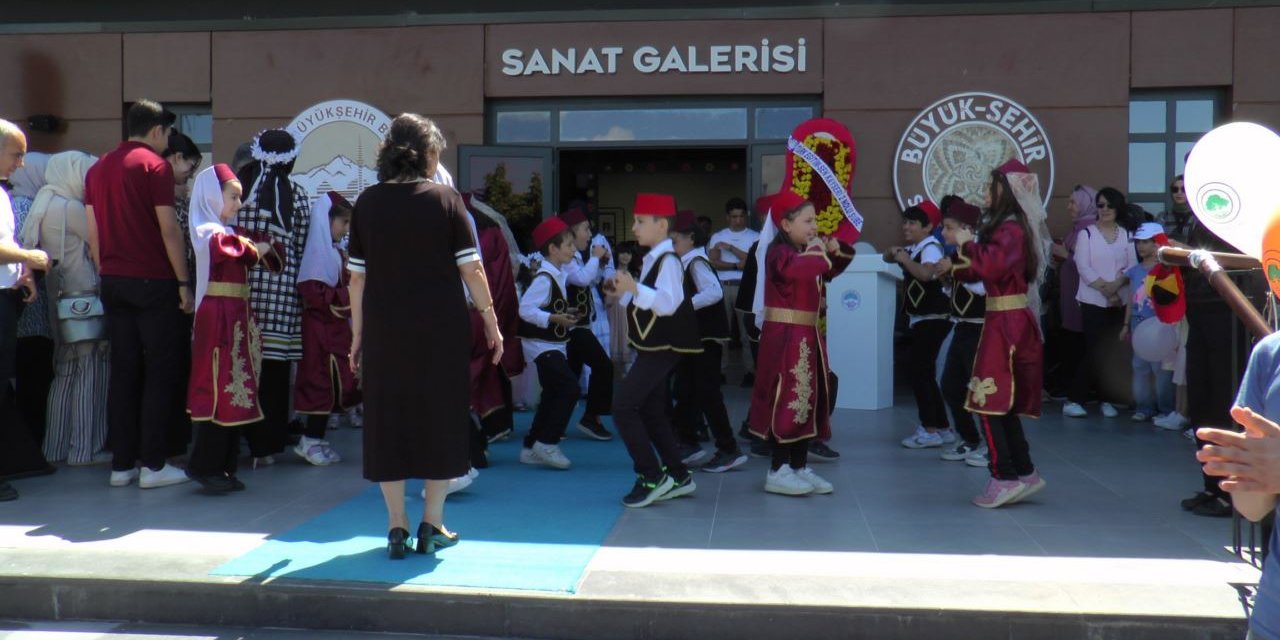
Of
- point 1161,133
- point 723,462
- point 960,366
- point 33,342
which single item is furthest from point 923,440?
point 33,342

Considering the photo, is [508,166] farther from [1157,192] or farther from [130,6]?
[1157,192]

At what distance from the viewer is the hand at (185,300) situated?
6.00 metres

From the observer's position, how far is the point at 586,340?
7531 millimetres

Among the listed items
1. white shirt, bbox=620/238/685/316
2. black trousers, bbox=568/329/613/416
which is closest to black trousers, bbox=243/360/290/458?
black trousers, bbox=568/329/613/416

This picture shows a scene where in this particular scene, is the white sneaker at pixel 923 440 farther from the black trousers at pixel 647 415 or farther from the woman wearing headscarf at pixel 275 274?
the woman wearing headscarf at pixel 275 274

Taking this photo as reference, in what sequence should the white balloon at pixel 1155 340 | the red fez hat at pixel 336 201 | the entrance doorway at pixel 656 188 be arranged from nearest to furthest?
the red fez hat at pixel 336 201, the white balloon at pixel 1155 340, the entrance doorway at pixel 656 188

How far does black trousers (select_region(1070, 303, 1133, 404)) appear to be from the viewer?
30.3 ft

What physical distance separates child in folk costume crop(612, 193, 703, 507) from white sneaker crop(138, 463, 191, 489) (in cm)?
244

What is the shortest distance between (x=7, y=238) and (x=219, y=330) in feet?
3.79

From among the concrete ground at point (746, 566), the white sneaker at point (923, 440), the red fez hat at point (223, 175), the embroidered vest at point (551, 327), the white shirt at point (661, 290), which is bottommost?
the concrete ground at point (746, 566)

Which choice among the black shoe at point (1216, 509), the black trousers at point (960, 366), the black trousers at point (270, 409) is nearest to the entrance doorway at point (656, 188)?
the black trousers at point (960, 366)

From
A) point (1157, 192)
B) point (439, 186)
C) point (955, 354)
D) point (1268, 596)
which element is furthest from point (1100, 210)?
point (1268, 596)

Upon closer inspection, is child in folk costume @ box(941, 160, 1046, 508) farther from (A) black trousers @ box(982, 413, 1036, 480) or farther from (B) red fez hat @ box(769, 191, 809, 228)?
(B) red fez hat @ box(769, 191, 809, 228)

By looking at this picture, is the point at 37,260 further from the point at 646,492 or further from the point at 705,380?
the point at 705,380
